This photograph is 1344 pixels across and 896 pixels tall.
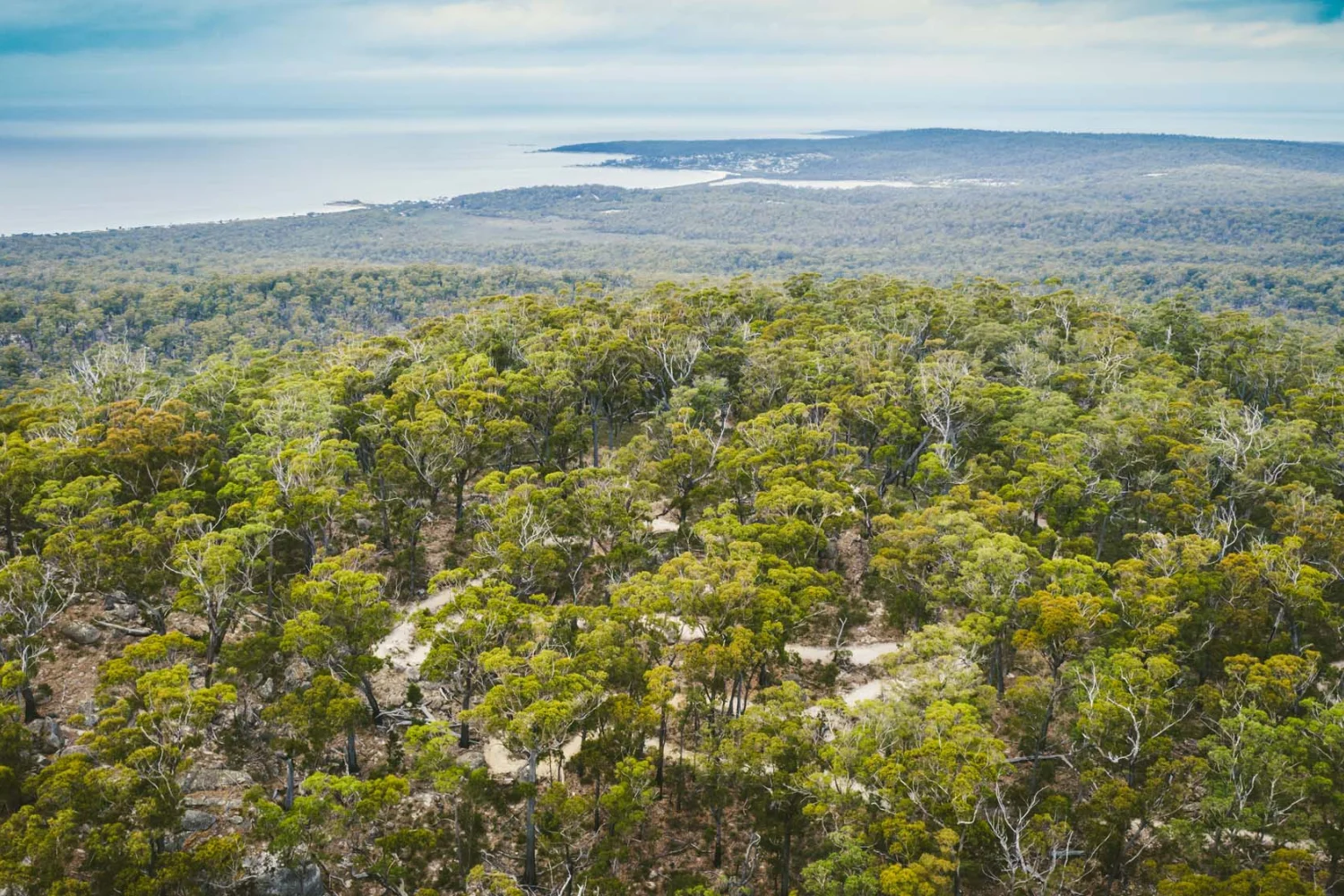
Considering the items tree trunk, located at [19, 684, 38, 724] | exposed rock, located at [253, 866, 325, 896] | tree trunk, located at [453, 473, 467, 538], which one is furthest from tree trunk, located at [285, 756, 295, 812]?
tree trunk, located at [453, 473, 467, 538]

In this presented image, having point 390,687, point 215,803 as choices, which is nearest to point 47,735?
point 215,803

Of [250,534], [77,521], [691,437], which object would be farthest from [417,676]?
[691,437]

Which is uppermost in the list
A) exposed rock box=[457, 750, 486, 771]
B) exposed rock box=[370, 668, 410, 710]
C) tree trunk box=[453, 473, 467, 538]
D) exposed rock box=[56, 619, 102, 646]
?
tree trunk box=[453, 473, 467, 538]

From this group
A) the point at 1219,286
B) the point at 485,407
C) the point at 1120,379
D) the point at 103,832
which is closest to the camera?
the point at 103,832

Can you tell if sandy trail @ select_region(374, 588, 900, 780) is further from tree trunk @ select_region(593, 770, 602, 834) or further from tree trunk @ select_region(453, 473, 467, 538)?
tree trunk @ select_region(453, 473, 467, 538)

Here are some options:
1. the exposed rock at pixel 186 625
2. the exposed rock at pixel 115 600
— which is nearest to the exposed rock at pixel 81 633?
the exposed rock at pixel 115 600

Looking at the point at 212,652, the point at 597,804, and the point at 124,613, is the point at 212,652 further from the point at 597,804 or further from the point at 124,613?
the point at 597,804

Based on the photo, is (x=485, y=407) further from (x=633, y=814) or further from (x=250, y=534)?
(x=633, y=814)
